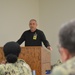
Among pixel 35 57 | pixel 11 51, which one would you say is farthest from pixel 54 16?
pixel 11 51

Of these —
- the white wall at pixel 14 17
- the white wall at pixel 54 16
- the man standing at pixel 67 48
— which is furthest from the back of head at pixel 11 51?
the white wall at pixel 54 16

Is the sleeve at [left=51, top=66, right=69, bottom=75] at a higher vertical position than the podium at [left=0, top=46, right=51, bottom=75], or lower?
higher

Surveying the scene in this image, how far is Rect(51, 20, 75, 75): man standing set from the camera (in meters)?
1.09

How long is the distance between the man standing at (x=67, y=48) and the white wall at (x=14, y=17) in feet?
17.3

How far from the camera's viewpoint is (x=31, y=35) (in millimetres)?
5238

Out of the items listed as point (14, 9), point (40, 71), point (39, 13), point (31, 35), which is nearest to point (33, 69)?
point (40, 71)

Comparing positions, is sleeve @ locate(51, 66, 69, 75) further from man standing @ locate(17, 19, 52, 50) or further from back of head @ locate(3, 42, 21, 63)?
man standing @ locate(17, 19, 52, 50)

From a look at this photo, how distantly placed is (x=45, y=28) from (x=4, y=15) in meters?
1.36

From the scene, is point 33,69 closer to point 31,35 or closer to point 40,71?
point 40,71

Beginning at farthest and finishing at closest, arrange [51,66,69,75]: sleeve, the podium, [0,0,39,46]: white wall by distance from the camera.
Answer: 1. [0,0,39,46]: white wall
2. the podium
3. [51,66,69,75]: sleeve

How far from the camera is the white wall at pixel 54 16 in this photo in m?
7.02

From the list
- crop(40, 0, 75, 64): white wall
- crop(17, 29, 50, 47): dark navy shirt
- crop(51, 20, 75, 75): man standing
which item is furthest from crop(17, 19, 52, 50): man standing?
crop(51, 20, 75, 75): man standing

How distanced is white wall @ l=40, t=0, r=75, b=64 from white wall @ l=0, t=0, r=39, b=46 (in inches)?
12.7

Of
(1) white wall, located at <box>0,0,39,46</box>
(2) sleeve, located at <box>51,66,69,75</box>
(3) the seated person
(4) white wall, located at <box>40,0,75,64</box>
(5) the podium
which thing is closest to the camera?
(2) sleeve, located at <box>51,66,69,75</box>
